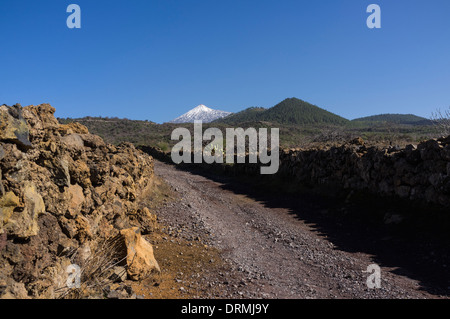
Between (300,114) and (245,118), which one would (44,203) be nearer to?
(300,114)

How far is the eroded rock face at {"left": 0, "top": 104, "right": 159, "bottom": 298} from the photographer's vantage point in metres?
3.07

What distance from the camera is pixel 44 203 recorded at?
12.3 feet

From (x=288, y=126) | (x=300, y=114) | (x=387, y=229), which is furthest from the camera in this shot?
(x=300, y=114)

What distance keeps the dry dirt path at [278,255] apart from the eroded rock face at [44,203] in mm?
1956

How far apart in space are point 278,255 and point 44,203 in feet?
16.4

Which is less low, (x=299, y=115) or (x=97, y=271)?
(x=299, y=115)

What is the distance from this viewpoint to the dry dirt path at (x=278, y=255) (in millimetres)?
5055

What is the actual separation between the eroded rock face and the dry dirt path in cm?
196

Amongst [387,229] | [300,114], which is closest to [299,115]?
[300,114]

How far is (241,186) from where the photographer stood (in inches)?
659

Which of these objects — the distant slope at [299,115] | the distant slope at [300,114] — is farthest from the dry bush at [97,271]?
the distant slope at [300,114]

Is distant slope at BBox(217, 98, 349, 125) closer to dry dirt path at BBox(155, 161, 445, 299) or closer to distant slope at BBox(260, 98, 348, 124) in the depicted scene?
distant slope at BBox(260, 98, 348, 124)
